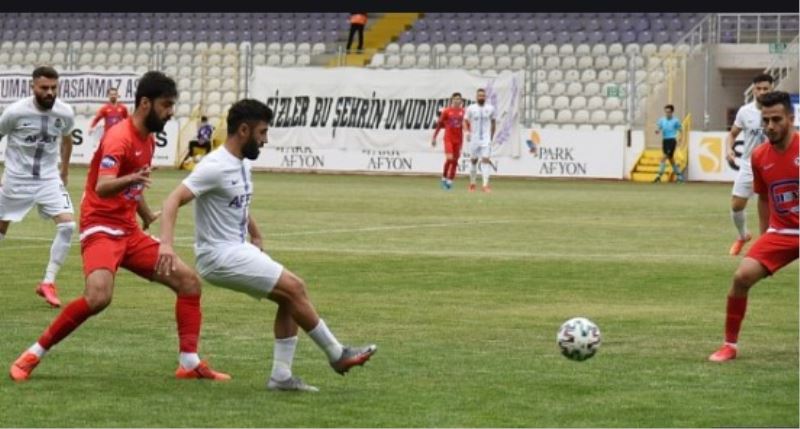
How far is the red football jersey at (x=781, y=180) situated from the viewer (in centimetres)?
1260

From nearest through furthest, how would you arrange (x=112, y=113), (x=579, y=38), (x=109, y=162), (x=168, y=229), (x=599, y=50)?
(x=168, y=229) → (x=109, y=162) → (x=112, y=113) → (x=599, y=50) → (x=579, y=38)

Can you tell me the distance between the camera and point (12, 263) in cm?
2025

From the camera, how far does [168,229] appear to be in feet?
34.5

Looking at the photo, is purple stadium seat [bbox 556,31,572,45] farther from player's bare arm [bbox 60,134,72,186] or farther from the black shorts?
player's bare arm [bbox 60,134,72,186]

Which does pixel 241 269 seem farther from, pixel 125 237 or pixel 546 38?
pixel 546 38

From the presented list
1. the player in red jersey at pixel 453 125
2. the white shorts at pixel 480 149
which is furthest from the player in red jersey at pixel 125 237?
the player in red jersey at pixel 453 125

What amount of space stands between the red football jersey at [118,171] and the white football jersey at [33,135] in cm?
476

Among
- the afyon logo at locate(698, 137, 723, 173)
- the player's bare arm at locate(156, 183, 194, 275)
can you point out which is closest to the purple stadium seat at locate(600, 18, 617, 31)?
the afyon logo at locate(698, 137, 723, 173)

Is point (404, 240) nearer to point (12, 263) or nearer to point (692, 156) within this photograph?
point (12, 263)

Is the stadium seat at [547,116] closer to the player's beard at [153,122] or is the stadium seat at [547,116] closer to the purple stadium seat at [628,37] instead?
the purple stadium seat at [628,37]

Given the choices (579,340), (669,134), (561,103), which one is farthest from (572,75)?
(579,340)

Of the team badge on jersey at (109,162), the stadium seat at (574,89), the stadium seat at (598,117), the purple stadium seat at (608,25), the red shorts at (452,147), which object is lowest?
the red shorts at (452,147)

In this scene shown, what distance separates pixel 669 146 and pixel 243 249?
36.2 m

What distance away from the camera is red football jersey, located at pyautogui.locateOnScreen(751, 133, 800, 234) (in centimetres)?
1260
